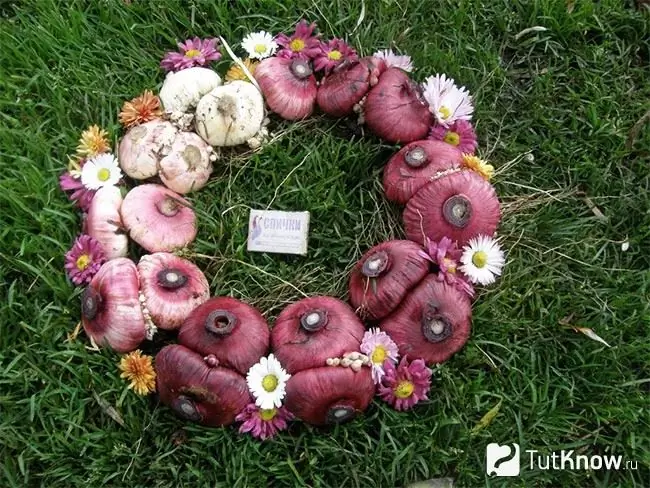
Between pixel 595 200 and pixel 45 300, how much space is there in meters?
2.31

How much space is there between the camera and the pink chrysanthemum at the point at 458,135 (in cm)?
282

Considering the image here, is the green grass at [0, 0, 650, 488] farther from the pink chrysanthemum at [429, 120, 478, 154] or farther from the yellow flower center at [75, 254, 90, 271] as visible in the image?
the pink chrysanthemum at [429, 120, 478, 154]

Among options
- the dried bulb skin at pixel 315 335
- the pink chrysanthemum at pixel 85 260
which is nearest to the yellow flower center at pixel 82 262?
the pink chrysanthemum at pixel 85 260

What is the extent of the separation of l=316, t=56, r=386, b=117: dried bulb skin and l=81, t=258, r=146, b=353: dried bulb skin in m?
1.07

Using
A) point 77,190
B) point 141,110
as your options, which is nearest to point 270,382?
point 77,190

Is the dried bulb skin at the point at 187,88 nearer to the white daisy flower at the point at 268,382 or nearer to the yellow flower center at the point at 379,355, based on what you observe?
the white daisy flower at the point at 268,382

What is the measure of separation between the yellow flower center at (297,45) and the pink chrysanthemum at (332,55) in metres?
0.09

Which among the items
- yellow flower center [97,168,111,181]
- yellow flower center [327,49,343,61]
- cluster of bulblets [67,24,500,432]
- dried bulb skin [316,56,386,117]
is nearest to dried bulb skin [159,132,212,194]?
cluster of bulblets [67,24,500,432]

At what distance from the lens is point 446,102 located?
2852 millimetres

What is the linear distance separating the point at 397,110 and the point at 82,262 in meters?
1.38

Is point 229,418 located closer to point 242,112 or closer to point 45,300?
point 45,300

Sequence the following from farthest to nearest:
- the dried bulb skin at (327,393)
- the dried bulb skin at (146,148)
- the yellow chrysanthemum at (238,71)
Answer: the yellow chrysanthemum at (238,71) → the dried bulb skin at (146,148) → the dried bulb skin at (327,393)

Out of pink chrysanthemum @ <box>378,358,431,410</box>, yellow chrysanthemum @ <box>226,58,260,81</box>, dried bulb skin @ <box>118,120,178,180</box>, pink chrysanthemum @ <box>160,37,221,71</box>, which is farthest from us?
pink chrysanthemum @ <box>160,37,221,71</box>

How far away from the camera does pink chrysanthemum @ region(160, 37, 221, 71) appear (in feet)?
10.1
